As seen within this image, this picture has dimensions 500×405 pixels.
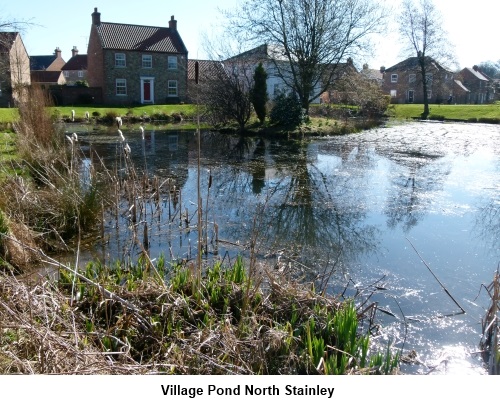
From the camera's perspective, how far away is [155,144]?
18.7m

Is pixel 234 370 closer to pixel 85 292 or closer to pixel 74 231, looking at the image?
pixel 85 292

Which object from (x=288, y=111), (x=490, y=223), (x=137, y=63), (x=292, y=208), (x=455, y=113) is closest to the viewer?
(x=490, y=223)

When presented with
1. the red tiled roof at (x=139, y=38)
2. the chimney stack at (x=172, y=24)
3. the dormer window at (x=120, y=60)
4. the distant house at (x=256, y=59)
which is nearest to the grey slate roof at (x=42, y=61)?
the red tiled roof at (x=139, y=38)

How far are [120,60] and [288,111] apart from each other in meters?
18.9

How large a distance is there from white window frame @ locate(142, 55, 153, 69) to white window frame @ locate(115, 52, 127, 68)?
153 centimetres

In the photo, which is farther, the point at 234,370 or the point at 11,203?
the point at 11,203

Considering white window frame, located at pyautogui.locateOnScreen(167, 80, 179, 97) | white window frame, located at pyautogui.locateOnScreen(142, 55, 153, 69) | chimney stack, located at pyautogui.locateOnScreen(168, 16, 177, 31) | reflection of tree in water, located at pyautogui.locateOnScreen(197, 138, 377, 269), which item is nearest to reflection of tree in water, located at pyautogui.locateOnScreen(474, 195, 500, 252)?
reflection of tree in water, located at pyautogui.locateOnScreen(197, 138, 377, 269)

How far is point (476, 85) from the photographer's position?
61375 millimetres

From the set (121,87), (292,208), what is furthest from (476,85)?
(292,208)

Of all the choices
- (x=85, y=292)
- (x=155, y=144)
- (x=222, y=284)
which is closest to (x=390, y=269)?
(x=222, y=284)

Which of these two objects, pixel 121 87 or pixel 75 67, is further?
pixel 75 67

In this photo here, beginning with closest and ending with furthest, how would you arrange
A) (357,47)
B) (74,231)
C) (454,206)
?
(74,231) < (454,206) < (357,47)

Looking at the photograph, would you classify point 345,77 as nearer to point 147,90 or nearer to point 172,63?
point 172,63
